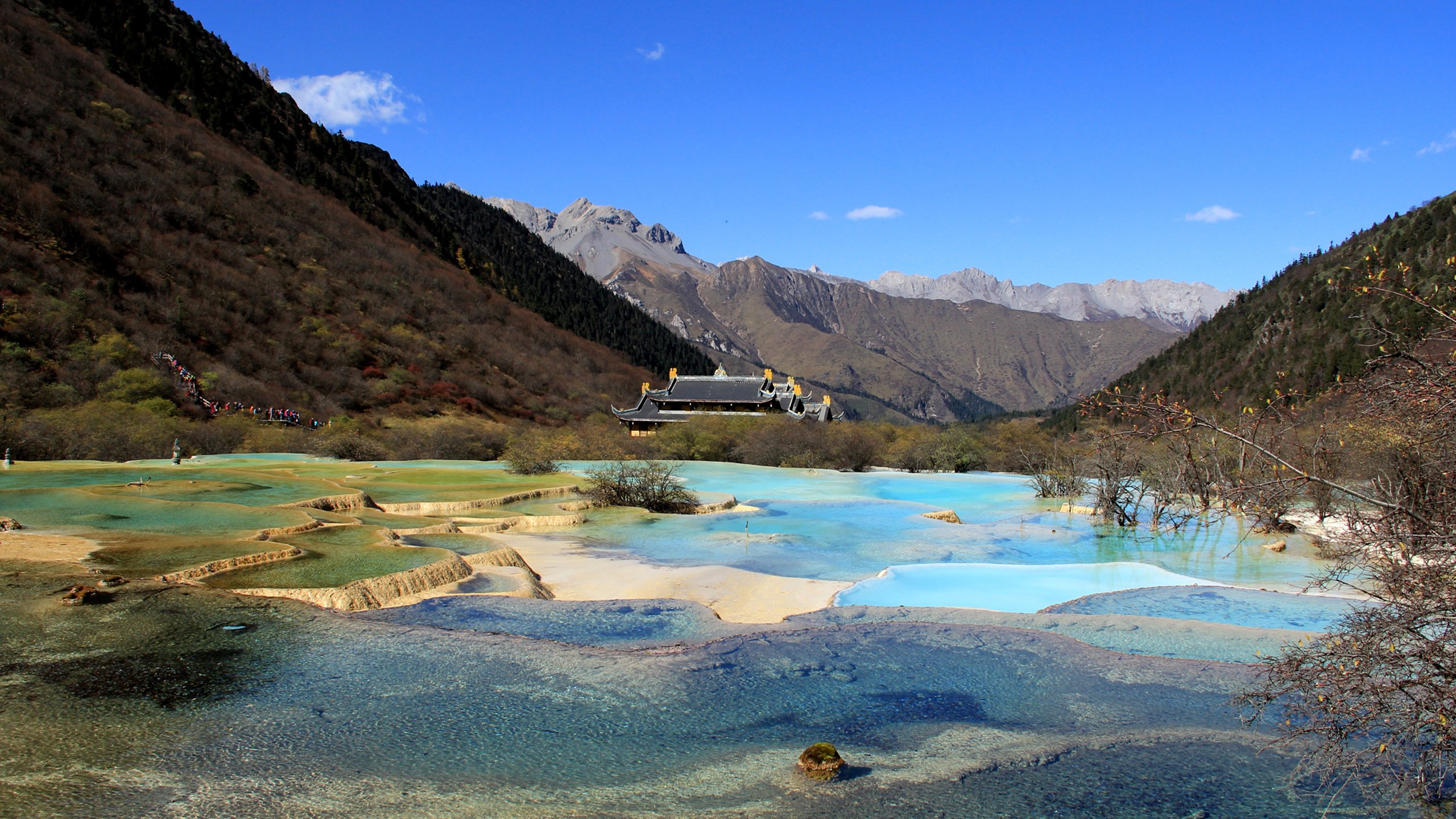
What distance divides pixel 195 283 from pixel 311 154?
31300 mm

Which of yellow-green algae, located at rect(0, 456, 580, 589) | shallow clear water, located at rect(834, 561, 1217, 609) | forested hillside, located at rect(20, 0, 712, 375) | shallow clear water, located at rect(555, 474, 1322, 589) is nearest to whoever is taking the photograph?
yellow-green algae, located at rect(0, 456, 580, 589)

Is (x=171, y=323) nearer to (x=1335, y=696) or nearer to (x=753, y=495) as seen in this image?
(x=753, y=495)

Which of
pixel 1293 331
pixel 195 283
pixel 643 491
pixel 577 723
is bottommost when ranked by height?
pixel 577 723

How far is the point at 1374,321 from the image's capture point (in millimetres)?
4582

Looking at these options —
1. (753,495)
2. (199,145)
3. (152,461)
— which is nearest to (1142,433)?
(753,495)

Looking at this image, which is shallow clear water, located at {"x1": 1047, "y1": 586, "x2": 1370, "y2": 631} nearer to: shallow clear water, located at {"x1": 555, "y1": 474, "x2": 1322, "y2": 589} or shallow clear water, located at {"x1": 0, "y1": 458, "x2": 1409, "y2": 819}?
shallow clear water, located at {"x1": 0, "y1": 458, "x2": 1409, "y2": 819}

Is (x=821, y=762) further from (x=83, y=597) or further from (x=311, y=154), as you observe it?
(x=311, y=154)

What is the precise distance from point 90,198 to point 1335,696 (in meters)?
51.7

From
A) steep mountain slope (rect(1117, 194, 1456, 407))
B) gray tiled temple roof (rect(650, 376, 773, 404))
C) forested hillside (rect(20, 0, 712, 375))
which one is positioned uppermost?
forested hillside (rect(20, 0, 712, 375))

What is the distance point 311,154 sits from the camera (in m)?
67.6

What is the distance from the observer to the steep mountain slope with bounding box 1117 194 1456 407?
1682 inches

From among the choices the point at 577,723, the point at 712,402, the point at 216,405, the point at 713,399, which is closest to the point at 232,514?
the point at 577,723

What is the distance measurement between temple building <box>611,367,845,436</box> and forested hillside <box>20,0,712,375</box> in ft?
88.5

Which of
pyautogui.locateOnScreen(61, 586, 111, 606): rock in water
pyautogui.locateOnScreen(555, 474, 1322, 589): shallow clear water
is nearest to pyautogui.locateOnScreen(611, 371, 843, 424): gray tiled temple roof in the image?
pyautogui.locateOnScreen(555, 474, 1322, 589): shallow clear water
